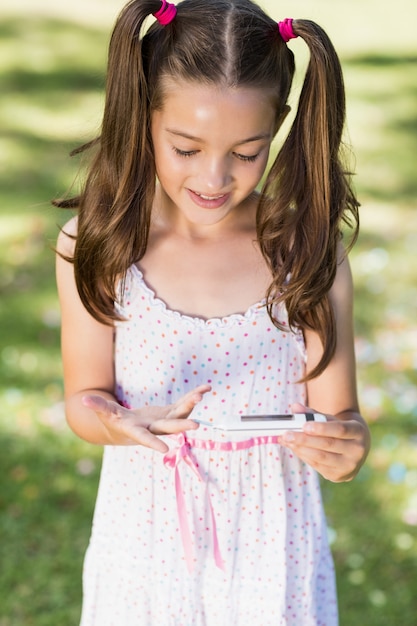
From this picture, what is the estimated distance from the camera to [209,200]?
1.91 m

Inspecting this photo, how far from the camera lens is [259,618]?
82.0 inches

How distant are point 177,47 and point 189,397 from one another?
647 millimetres

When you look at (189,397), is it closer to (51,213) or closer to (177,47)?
(177,47)

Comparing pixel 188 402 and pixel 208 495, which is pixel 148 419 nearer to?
pixel 188 402

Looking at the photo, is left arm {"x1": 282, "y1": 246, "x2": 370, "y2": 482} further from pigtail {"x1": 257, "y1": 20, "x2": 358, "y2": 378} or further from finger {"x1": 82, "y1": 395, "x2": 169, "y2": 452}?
finger {"x1": 82, "y1": 395, "x2": 169, "y2": 452}

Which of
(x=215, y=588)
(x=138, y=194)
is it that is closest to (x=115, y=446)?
(x=215, y=588)

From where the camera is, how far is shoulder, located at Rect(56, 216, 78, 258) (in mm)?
2111

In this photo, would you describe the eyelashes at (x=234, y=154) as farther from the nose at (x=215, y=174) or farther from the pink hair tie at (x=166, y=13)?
the pink hair tie at (x=166, y=13)

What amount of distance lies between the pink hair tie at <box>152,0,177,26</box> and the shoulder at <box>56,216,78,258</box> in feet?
1.47

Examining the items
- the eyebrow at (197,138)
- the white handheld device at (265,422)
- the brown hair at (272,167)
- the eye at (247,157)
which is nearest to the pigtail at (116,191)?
the brown hair at (272,167)

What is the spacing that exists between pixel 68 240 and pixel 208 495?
60cm

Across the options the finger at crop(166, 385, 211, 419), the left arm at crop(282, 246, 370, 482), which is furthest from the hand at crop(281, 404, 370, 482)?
the finger at crop(166, 385, 211, 419)

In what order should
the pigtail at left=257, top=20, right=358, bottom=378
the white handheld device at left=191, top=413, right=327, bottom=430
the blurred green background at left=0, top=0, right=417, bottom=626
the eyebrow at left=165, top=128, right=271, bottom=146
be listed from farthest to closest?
the blurred green background at left=0, top=0, right=417, bottom=626 → the pigtail at left=257, top=20, right=358, bottom=378 → the eyebrow at left=165, top=128, right=271, bottom=146 → the white handheld device at left=191, top=413, right=327, bottom=430

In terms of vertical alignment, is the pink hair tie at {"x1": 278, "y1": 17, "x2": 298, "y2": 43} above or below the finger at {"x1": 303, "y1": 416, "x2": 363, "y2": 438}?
above
